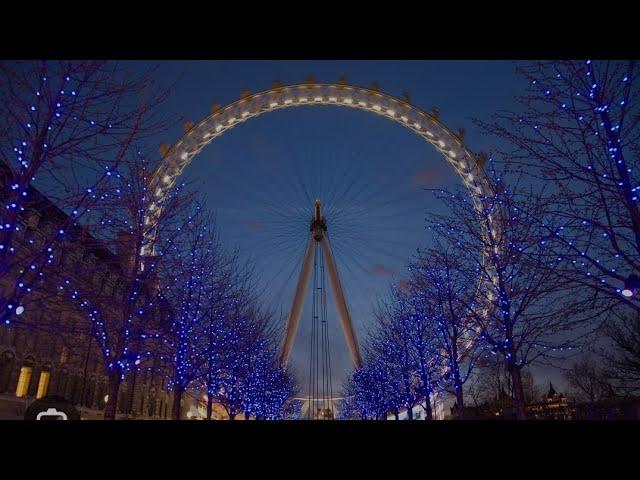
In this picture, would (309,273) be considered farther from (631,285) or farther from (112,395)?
(631,285)

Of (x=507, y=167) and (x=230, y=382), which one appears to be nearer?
(x=507, y=167)

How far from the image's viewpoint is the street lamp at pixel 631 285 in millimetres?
10438

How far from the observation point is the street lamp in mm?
10438

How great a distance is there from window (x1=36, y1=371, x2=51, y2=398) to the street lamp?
33.5 meters

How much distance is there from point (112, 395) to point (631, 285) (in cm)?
1701

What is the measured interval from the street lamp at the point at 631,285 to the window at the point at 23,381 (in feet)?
105

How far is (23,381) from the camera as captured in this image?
2948cm

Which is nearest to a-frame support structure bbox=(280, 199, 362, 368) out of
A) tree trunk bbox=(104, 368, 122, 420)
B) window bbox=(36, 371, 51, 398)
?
window bbox=(36, 371, 51, 398)

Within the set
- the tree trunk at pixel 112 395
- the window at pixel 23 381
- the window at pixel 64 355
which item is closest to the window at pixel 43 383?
the window at pixel 23 381

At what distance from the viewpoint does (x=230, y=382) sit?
120 ft

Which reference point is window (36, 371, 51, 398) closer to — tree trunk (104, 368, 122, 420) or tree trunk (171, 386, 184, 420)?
tree trunk (171, 386, 184, 420)
